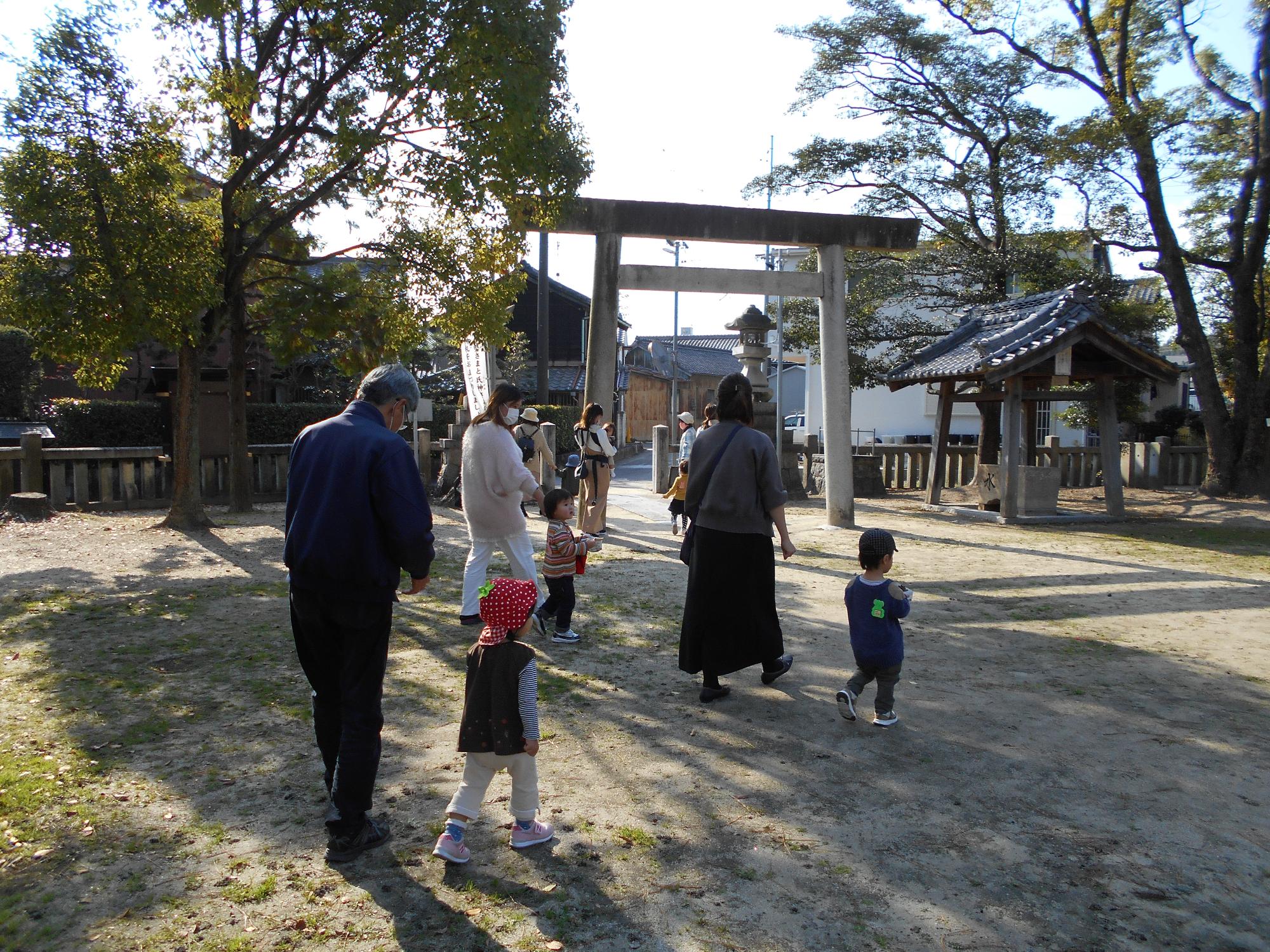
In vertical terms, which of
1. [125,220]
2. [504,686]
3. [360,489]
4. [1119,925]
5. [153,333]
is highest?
[125,220]

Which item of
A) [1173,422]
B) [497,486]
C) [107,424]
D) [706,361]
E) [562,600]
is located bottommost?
[562,600]

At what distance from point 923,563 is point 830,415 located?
333cm

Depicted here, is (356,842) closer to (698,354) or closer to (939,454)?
(939,454)

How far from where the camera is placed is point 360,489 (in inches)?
128

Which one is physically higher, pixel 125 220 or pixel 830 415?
pixel 125 220

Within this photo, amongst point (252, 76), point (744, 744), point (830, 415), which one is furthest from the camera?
point (830, 415)

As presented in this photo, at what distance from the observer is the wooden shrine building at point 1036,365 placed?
12.5 m

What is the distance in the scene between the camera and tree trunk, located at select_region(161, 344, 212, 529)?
34.7 ft

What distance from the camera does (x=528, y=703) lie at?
3195 millimetres

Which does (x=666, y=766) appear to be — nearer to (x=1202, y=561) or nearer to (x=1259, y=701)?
(x=1259, y=701)

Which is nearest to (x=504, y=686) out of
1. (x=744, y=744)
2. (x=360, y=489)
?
(x=360, y=489)

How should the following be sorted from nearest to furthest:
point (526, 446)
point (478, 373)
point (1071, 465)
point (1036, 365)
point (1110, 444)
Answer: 1. point (526, 446)
2. point (1036, 365)
3. point (1110, 444)
4. point (478, 373)
5. point (1071, 465)

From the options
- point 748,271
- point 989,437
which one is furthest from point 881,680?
point 989,437

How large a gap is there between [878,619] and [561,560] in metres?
2.40
